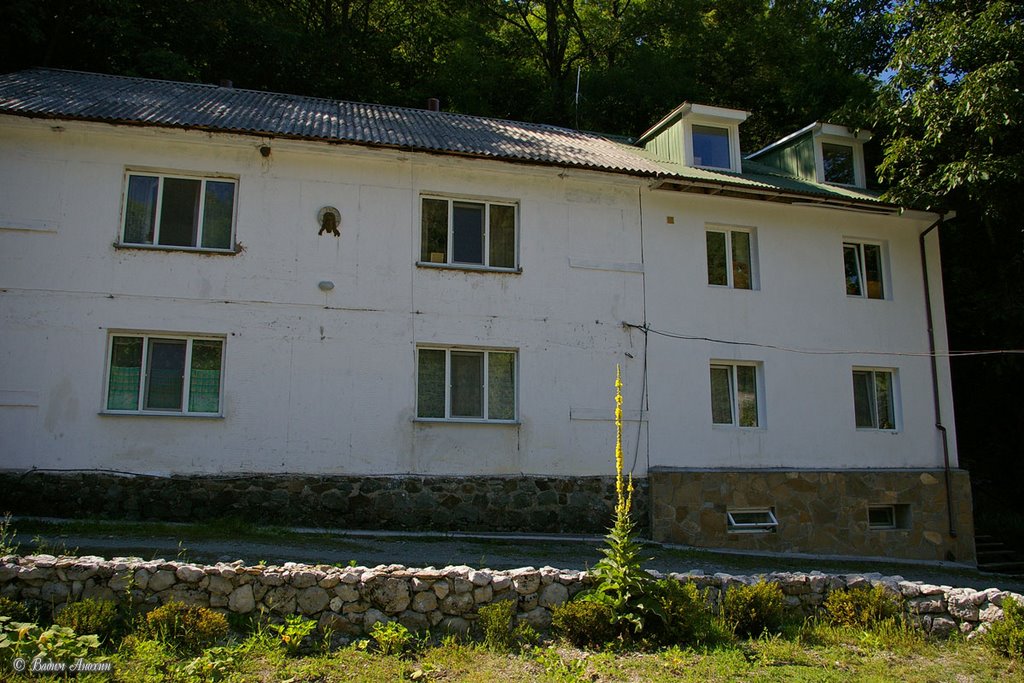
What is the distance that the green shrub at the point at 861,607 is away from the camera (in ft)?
25.5

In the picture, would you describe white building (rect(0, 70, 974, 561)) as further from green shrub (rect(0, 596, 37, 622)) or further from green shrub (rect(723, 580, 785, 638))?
green shrub (rect(723, 580, 785, 638))

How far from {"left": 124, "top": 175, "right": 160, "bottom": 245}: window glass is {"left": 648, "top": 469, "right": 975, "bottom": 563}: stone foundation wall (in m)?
9.01

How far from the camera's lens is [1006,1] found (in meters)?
14.5

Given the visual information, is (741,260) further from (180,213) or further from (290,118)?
(180,213)

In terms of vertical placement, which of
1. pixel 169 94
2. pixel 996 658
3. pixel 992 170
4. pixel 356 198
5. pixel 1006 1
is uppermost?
pixel 1006 1

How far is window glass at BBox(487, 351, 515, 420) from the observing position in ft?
42.0

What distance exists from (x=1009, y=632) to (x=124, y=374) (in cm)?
1149

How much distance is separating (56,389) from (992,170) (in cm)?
1589

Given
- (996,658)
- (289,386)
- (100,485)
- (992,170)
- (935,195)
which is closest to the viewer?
(996,658)

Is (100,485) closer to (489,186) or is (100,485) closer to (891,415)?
(489,186)

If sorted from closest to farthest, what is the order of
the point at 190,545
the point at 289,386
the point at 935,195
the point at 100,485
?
the point at 190,545
the point at 100,485
the point at 289,386
the point at 935,195

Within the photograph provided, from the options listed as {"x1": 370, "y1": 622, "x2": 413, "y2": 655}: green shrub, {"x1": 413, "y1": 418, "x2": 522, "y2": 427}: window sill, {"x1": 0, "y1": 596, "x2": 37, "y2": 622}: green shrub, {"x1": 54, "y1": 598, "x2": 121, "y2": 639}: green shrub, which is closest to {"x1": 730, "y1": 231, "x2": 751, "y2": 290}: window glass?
{"x1": 413, "y1": 418, "x2": 522, "y2": 427}: window sill

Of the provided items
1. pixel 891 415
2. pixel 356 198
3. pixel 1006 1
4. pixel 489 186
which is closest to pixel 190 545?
pixel 356 198

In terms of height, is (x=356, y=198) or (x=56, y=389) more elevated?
(x=356, y=198)
